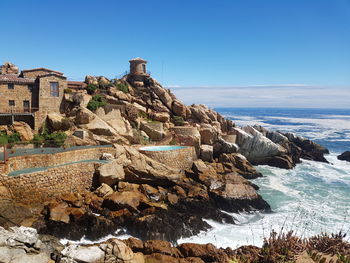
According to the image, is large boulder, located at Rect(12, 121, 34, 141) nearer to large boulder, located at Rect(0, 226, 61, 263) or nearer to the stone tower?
large boulder, located at Rect(0, 226, 61, 263)

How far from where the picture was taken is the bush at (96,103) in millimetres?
33688

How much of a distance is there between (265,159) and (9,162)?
33.7 metres

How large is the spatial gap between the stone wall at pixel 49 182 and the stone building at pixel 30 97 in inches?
465

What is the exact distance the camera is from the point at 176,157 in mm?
29312

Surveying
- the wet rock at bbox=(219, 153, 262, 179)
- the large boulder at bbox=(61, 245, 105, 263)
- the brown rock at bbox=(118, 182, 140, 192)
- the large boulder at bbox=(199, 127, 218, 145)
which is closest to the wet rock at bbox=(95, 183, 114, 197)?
the brown rock at bbox=(118, 182, 140, 192)

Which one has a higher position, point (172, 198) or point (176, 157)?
point (176, 157)

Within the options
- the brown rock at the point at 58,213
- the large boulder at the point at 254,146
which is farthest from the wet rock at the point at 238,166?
the brown rock at the point at 58,213

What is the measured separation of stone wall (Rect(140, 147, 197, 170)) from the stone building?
521 inches

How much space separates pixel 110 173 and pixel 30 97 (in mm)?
16484

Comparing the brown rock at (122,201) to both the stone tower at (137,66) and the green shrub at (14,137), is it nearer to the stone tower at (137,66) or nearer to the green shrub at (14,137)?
the green shrub at (14,137)

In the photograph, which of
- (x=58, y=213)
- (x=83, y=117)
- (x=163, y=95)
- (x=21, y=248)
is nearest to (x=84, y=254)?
(x=21, y=248)


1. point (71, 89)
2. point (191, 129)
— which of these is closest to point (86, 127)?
point (71, 89)

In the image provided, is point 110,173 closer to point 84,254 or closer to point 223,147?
point 84,254

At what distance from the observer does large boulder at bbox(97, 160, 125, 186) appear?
2275 centimetres
